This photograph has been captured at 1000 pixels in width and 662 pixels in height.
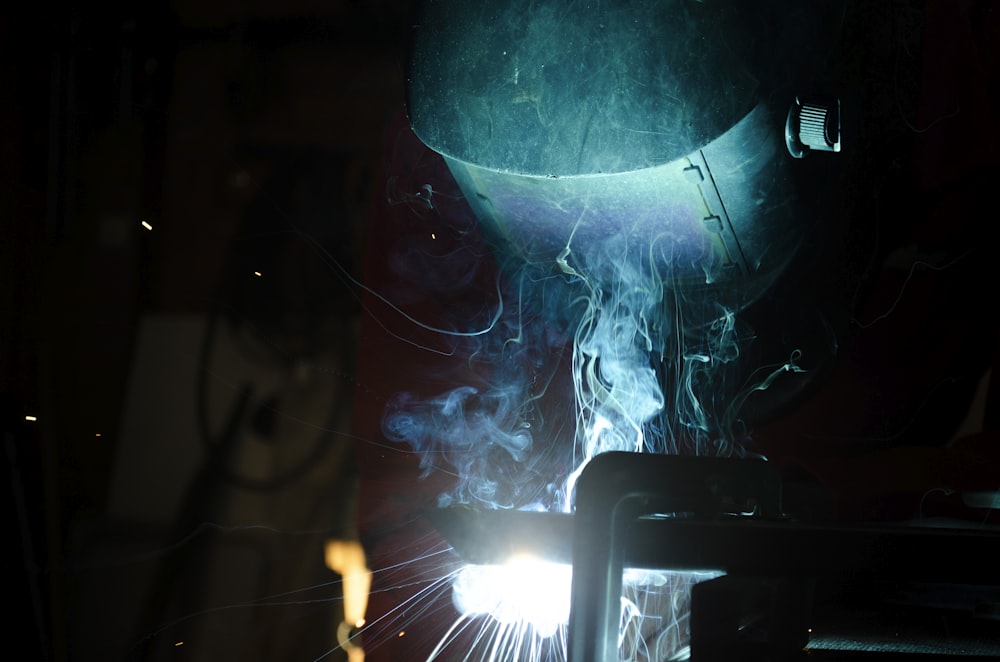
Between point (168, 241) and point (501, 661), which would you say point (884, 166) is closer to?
point (501, 661)

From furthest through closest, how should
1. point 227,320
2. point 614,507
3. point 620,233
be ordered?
point 227,320 → point 620,233 → point 614,507

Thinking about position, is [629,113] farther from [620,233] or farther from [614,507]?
[614,507]

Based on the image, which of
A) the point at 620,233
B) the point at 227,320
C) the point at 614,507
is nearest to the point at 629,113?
the point at 620,233

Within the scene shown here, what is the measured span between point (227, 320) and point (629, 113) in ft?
3.86

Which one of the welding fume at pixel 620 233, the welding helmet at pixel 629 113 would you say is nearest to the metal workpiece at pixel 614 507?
the welding fume at pixel 620 233

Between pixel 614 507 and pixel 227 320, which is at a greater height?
pixel 227 320

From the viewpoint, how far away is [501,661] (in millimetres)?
1142

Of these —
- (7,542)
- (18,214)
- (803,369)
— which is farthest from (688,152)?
(7,542)

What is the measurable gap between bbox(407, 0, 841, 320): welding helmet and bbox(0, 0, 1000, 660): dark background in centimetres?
40

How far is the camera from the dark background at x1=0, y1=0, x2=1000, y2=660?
111cm

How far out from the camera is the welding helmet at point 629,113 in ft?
2.10

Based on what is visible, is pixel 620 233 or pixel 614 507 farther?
pixel 620 233

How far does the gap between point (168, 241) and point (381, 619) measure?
0.95 m

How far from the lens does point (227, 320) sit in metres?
1.57
